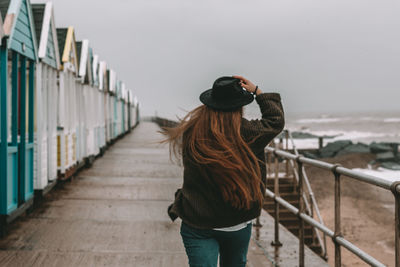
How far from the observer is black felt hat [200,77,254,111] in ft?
7.29

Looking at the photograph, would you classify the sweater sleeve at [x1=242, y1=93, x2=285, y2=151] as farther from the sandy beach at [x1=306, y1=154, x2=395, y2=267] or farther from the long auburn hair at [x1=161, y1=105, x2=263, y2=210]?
the sandy beach at [x1=306, y1=154, x2=395, y2=267]

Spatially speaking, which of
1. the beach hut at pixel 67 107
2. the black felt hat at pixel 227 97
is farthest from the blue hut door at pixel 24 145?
the black felt hat at pixel 227 97

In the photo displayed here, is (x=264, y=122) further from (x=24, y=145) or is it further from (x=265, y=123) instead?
Answer: (x=24, y=145)

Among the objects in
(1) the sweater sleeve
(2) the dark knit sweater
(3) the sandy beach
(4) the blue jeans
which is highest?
(1) the sweater sleeve

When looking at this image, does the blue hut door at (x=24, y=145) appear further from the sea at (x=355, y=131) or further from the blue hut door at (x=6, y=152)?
the sea at (x=355, y=131)

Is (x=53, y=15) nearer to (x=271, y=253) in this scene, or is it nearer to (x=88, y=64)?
(x=88, y=64)

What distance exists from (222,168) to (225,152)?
0.08 meters

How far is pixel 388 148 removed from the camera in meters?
29.6

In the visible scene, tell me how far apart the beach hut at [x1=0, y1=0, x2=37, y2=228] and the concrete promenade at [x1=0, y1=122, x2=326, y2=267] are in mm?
381

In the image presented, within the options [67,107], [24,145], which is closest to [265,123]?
[24,145]

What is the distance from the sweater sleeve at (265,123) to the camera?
89.2 inches

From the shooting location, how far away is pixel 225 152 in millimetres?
2154

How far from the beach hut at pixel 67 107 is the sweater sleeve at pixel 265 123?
685cm

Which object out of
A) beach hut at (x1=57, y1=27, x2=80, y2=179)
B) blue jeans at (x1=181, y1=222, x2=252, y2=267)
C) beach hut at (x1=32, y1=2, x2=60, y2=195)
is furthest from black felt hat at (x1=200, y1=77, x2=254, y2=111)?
beach hut at (x1=57, y1=27, x2=80, y2=179)
